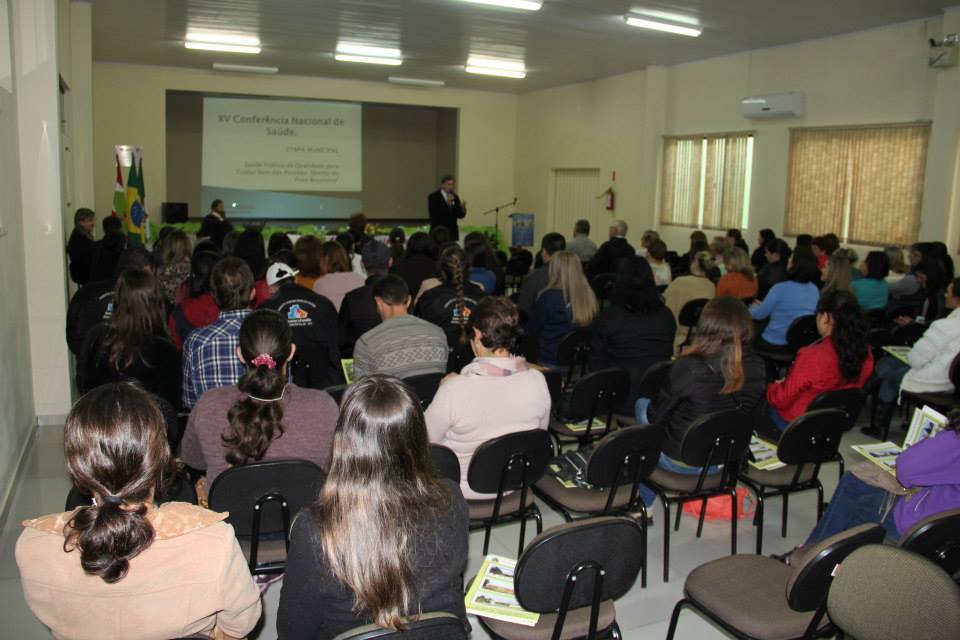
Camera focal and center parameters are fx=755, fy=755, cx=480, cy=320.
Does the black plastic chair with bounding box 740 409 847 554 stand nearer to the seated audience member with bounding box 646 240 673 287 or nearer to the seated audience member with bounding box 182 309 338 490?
the seated audience member with bounding box 182 309 338 490

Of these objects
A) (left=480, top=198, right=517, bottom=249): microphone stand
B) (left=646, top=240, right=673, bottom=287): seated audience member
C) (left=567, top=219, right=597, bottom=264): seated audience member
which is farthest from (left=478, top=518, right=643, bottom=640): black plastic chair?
(left=480, top=198, right=517, bottom=249): microphone stand

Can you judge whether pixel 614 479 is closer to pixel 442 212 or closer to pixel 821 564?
pixel 821 564

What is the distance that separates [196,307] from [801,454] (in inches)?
129

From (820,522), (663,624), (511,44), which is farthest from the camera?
(511,44)

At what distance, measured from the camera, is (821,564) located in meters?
2.08

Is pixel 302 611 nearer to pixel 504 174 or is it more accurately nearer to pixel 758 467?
pixel 758 467

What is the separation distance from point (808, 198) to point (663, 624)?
7.46 meters

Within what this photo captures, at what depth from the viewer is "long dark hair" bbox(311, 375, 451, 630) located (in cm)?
159

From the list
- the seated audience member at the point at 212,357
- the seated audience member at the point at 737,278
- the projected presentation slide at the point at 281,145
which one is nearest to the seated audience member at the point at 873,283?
the seated audience member at the point at 737,278

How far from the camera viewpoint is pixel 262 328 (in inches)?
101

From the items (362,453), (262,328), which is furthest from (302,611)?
(262,328)

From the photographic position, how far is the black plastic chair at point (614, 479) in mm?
2910

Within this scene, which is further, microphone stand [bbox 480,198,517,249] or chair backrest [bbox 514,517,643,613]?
microphone stand [bbox 480,198,517,249]

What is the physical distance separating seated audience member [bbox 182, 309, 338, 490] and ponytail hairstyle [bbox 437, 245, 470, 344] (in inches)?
79.8
